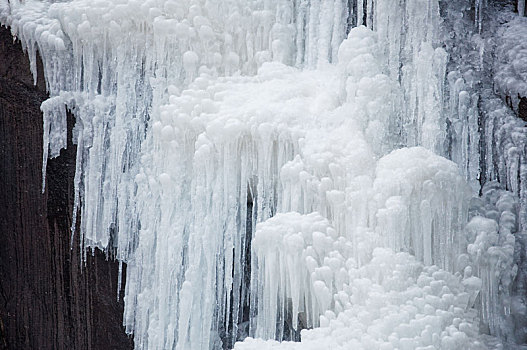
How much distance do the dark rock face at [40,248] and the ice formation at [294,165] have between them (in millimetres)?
230

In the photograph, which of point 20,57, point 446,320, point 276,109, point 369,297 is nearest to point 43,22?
point 20,57

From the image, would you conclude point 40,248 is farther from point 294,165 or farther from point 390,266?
point 390,266

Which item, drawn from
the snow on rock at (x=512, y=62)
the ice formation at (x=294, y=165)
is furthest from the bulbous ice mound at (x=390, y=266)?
the snow on rock at (x=512, y=62)

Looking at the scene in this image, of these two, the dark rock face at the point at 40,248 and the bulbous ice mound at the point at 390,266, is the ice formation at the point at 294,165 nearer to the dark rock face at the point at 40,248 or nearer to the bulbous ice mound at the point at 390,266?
the bulbous ice mound at the point at 390,266

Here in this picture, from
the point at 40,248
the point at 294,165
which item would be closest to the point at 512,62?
the point at 294,165

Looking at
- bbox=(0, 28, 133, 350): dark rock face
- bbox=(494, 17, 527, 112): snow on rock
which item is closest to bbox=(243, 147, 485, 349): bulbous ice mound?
bbox=(494, 17, 527, 112): snow on rock

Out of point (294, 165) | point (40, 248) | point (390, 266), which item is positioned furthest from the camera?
point (40, 248)

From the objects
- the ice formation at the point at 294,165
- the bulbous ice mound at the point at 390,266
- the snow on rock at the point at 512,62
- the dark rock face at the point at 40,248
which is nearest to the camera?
the bulbous ice mound at the point at 390,266

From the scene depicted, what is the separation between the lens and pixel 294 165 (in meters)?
3.75

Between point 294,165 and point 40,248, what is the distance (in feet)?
7.28

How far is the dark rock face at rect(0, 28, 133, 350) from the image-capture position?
4863mm

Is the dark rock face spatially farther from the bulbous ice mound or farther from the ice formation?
the bulbous ice mound

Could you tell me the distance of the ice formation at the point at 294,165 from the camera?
11.4 ft

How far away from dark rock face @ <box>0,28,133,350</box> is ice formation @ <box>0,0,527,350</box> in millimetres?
230
